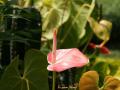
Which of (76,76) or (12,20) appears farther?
(76,76)

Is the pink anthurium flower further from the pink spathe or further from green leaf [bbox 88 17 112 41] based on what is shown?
green leaf [bbox 88 17 112 41]

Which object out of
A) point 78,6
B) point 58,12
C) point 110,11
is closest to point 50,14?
point 58,12

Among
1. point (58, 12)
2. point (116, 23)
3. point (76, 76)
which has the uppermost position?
point (58, 12)

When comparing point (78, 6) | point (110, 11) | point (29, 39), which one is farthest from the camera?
point (110, 11)

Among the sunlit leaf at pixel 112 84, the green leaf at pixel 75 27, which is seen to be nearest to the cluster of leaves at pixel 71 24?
the green leaf at pixel 75 27

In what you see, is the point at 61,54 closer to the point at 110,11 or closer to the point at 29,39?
the point at 29,39

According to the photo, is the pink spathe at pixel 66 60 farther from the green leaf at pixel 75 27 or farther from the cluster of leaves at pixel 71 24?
the green leaf at pixel 75 27

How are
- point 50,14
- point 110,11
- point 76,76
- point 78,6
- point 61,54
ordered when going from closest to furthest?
point 61,54
point 76,76
point 50,14
point 78,6
point 110,11

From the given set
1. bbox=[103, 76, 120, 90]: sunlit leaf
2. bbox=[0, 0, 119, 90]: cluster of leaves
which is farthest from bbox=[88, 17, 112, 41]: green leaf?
bbox=[103, 76, 120, 90]: sunlit leaf
